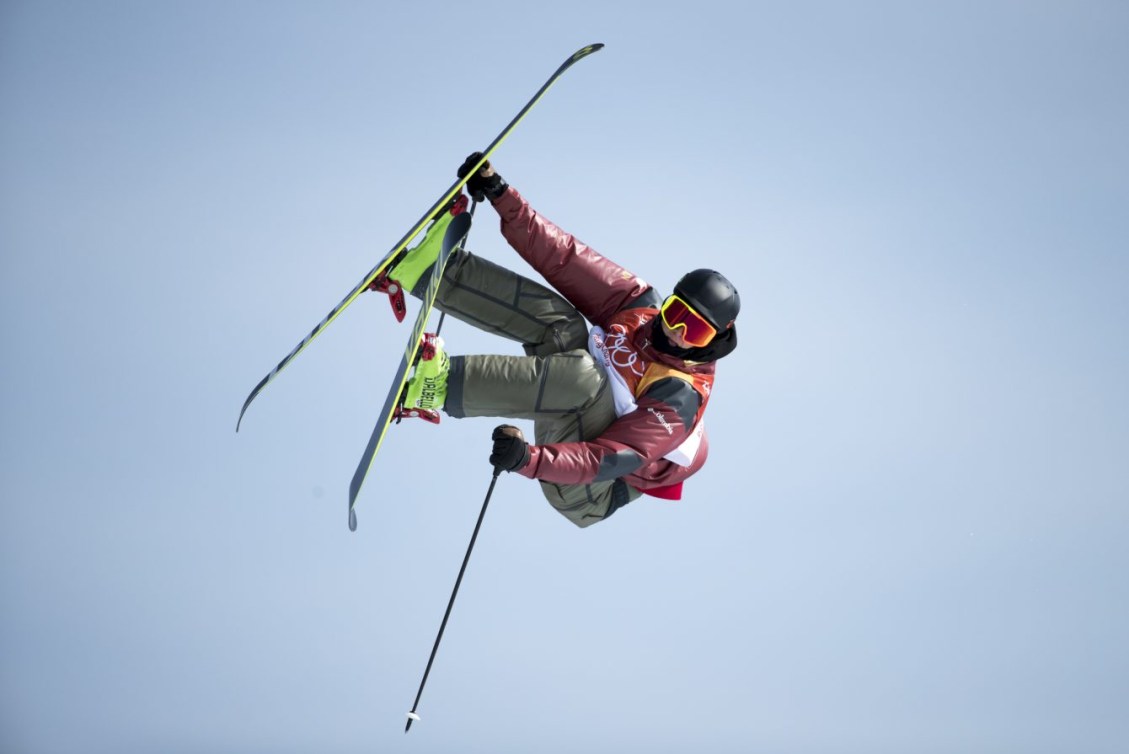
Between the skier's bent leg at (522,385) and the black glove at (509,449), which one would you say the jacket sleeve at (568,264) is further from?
the black glove at (509,449)

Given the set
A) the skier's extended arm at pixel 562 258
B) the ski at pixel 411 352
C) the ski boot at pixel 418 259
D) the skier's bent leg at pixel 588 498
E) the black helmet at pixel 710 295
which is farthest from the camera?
the skier's bent leg at pixel 588 498

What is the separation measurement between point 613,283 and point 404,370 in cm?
129

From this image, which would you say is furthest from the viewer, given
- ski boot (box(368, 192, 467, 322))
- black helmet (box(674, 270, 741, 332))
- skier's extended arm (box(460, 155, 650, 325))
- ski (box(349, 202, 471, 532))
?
skier's extended arm (box(460, 155, 650, 325))

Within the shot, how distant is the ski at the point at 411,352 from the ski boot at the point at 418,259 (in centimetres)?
2

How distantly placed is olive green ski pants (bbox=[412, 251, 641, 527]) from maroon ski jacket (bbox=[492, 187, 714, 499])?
0.12 meters

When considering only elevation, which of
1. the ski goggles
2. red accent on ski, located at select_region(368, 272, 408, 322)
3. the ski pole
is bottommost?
the ski pole

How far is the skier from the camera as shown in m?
5.74

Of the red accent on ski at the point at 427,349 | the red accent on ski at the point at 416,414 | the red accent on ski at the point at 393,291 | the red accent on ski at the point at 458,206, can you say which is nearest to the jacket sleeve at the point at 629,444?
the red accent on ski at the point at 416,414

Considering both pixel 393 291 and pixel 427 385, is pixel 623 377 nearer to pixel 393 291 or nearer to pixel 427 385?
pixel 427 385

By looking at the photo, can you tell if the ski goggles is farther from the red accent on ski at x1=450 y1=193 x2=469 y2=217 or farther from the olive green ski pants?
the red accent on ski at x1=450 y1=193 x2=469 y2=217

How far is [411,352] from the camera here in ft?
18.4

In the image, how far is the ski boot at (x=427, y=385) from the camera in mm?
5648

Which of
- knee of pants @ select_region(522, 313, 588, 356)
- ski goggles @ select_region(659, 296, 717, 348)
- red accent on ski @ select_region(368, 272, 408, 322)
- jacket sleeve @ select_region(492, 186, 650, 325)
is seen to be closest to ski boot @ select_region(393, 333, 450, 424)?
red accent on ski @ select_region(368, 272, 408, 322)

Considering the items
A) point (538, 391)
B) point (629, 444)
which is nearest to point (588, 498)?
point (629, 444)
